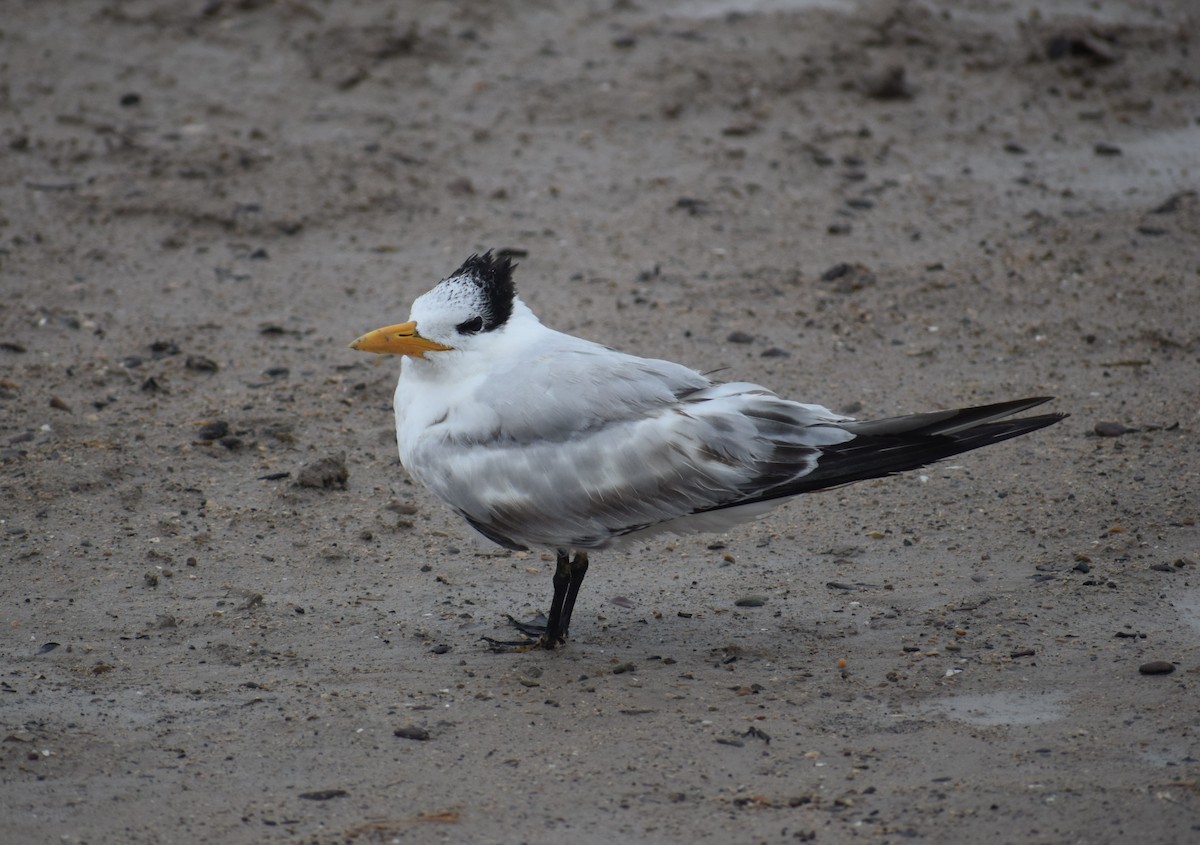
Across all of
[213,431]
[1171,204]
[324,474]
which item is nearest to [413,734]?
[324,474]

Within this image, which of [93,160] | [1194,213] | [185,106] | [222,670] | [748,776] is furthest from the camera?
[185,106]

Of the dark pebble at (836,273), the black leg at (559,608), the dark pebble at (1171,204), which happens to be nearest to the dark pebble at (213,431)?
the black leg at (559,608)

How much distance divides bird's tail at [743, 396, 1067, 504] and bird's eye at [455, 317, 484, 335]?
1.22 metres

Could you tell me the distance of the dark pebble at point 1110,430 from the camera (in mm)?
5961

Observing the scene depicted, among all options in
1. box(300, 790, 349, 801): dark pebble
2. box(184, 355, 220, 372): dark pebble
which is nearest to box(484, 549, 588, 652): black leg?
box(300, 790, 349, 801): dark pebble

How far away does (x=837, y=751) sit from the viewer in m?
4.02

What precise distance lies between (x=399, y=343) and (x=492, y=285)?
39 centimetres

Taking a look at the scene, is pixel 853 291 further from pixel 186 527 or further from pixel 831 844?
pixel 831 844

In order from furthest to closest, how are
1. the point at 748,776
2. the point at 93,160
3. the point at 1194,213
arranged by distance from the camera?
the point at 93,160, the point at 1194,213, the point at 748,776

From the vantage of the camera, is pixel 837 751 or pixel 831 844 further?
pixel 837 751

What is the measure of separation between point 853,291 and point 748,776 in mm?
3887

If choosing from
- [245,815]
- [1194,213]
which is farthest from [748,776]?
[1194,213]

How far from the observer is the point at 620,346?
6793 mm

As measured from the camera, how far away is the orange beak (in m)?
4.75
